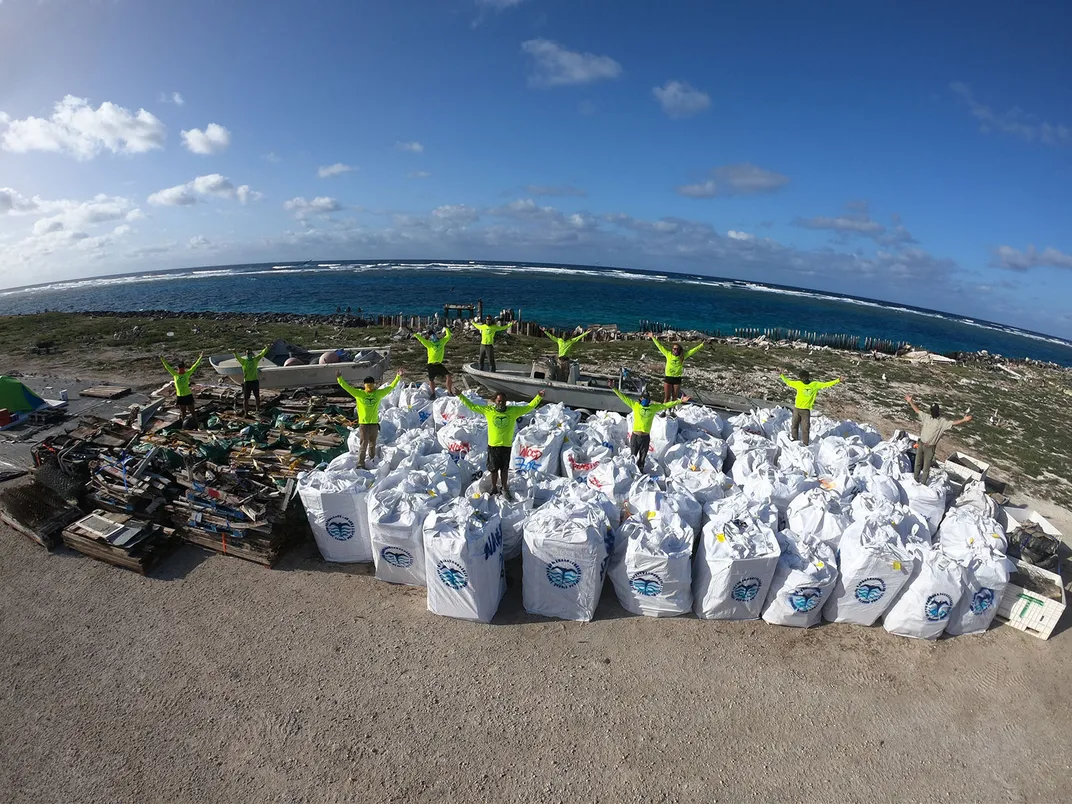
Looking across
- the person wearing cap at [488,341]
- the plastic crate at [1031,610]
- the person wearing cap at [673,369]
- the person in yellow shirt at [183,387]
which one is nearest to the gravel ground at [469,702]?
the plastic crate at [1031,610]

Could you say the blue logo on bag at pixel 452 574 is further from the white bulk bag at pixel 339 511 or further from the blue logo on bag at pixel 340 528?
the blue logo on bag at pixel 340 528

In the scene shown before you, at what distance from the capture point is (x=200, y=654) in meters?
4.63

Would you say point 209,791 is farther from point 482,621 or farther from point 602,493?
point 602,493

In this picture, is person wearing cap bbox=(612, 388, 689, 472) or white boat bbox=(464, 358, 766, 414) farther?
white boat bbox=(464, 358, 766, 414)

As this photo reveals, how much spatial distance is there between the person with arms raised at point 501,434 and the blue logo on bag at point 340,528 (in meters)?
1.69

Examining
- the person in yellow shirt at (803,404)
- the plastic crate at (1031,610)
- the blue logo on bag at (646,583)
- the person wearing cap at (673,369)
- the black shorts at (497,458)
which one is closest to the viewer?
the blue logo on bag at (646,583)

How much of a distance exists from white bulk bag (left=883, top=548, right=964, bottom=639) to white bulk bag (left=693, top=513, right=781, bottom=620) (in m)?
1.36

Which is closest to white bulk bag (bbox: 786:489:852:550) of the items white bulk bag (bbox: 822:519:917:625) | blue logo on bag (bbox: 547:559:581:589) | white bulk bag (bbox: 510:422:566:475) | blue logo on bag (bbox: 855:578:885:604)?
white bulk bag (bbox: 822:519:917:625)

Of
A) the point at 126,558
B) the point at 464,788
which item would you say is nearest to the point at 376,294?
the point at 126,558

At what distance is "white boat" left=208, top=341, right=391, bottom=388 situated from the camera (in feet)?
33.6

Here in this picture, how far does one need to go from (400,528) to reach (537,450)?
2352 millimetres

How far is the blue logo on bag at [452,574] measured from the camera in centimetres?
483

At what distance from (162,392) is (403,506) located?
304 inches

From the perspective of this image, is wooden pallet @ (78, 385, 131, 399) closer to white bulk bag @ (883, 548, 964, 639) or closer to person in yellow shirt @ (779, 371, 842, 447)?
person in yellow shirt @ (779, 371, 842, 447)
